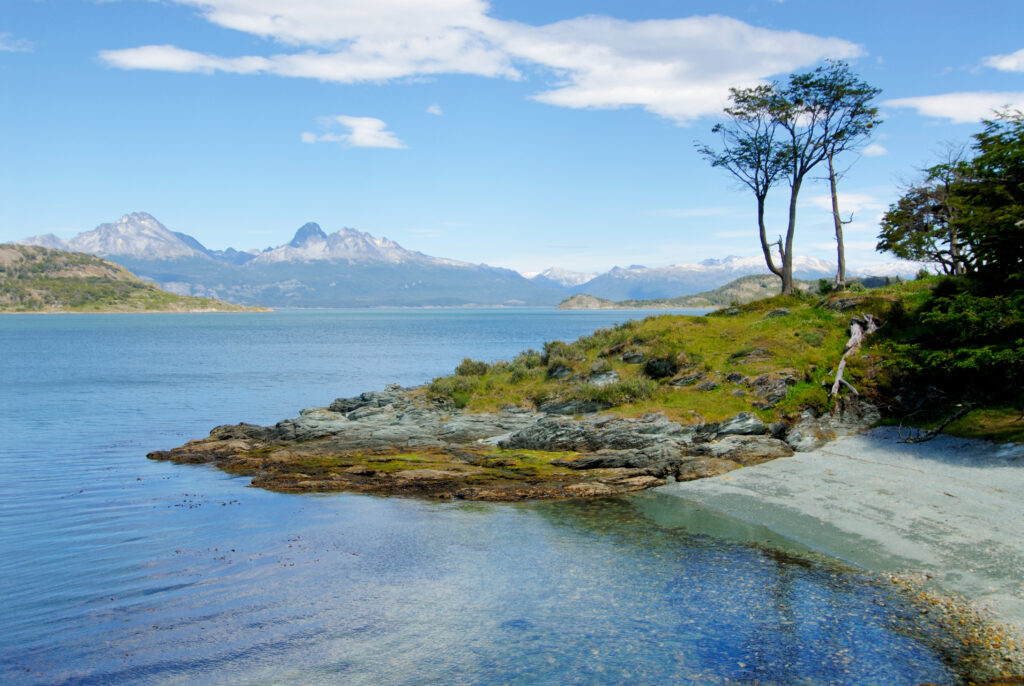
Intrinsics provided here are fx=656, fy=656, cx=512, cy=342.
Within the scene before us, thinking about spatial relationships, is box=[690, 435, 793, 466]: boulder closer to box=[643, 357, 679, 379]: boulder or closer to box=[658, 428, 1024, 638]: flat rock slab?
box=[658, 428, 1024, 638]: flat rock slab

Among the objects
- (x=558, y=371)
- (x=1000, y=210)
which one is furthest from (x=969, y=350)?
(x=558, y=371)

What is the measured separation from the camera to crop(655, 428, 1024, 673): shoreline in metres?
14.5

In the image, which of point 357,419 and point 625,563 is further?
point 357,419

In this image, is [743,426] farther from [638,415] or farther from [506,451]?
[506,451]

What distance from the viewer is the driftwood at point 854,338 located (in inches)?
1123

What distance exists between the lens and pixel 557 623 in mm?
13531

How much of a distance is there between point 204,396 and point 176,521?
35966 mm

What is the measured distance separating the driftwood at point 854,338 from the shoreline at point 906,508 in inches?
95.3

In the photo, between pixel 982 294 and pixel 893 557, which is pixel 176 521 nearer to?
pixel 893 557

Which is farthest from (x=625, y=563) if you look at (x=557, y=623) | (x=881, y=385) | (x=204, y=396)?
(x=204, y=396)

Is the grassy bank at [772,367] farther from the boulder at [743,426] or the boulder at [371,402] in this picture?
the boulder at [371,402]

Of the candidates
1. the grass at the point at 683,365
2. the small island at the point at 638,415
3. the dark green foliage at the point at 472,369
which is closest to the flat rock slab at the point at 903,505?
the small island at the point at 638,415

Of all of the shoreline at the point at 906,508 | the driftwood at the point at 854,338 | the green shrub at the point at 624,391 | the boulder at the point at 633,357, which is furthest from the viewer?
the boulder at the point at 633,357

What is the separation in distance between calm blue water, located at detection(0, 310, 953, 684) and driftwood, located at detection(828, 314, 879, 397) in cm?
1163
